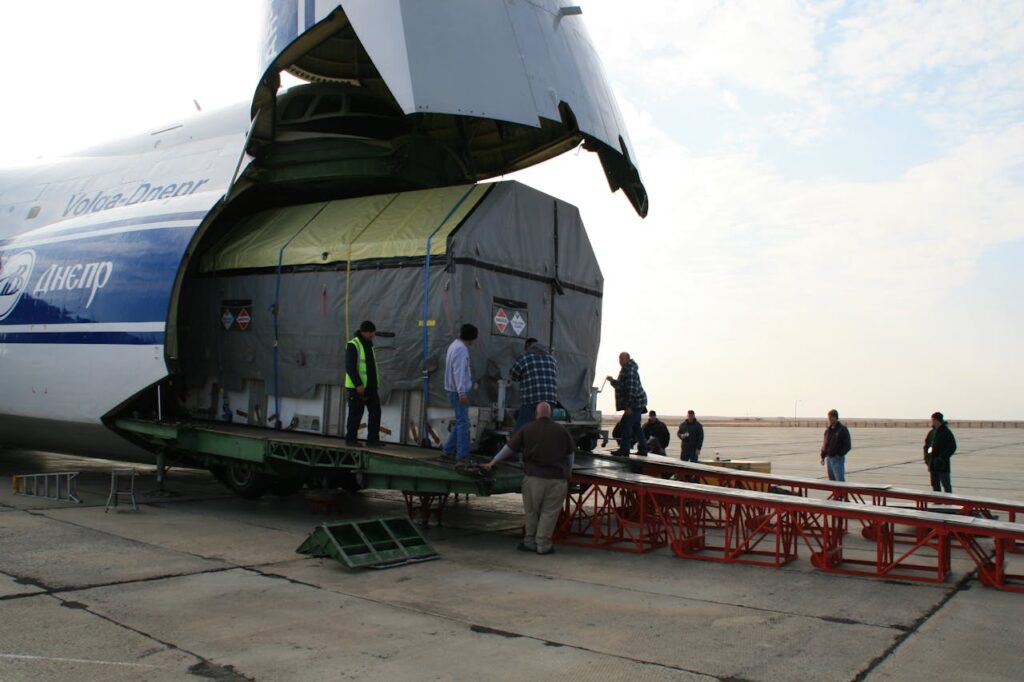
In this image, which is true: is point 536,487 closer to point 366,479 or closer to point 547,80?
point 366,479

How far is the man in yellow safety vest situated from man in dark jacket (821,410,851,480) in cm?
849

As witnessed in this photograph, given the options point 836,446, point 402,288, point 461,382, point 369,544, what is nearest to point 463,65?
point 402,288

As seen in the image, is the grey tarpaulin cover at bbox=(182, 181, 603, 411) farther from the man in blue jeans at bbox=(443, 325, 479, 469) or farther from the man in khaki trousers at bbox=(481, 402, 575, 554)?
the man in khaki trousers at bbox=(481, 402, 575, 554)

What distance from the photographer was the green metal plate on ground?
8117 millimetres

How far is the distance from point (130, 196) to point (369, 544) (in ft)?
27.1

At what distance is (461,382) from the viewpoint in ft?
30.6

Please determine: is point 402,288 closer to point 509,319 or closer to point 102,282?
point 509,319

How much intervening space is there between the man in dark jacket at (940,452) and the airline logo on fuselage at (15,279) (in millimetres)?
14843

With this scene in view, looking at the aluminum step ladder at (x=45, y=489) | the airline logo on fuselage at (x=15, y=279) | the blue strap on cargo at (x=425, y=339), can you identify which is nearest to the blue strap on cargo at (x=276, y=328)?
the blue strap on cargo at (x=425, y=339)

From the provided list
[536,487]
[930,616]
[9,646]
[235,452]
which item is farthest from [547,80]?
[9,646]

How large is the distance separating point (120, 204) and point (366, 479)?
7.08 meters

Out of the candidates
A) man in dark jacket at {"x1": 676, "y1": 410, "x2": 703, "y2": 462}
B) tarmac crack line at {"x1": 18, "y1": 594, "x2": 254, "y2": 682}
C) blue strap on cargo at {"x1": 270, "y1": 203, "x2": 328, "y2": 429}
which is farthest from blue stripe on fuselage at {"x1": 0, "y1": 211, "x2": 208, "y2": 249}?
man in dark jacket at {"x1": 676, "y1": 410, "x2": 703, "y2": 462}

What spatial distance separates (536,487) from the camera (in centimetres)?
901

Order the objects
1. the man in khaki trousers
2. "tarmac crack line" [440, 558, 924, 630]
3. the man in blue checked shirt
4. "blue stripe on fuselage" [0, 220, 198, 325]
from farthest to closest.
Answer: "blue stripe on fuselage" [0, 220, 198, 325] → the man in blue checked shirt → the man in khaki trousers → "tarmac crack line" [440, 558, 924, 630]
